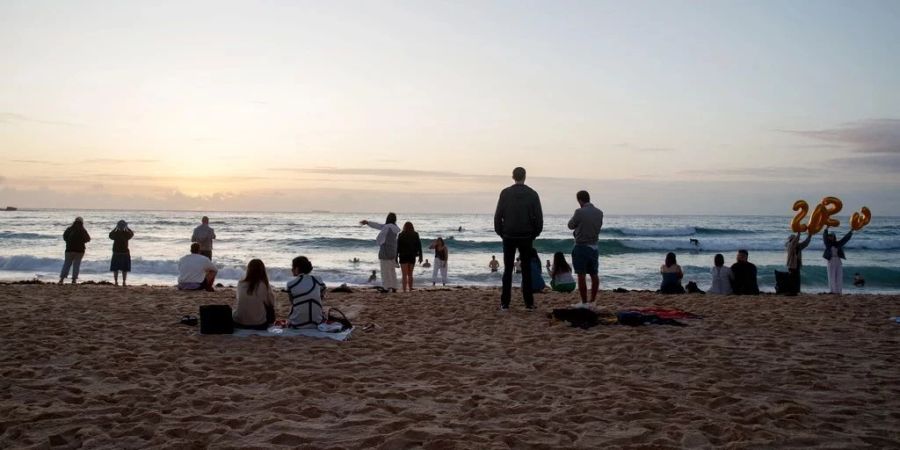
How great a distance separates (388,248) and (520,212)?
15.0 feet

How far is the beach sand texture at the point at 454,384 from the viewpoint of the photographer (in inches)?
149

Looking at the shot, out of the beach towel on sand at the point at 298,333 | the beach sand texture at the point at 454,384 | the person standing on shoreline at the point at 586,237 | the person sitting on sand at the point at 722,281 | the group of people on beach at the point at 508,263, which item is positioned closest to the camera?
the beach sand texture at the point at 454,384

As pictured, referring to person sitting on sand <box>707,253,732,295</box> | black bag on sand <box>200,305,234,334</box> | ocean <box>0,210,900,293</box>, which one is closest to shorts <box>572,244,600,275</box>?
black bag on sand <box>200,305,234,334</box>

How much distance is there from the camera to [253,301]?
7316 mm

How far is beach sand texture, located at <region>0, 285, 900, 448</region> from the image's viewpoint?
378 cm

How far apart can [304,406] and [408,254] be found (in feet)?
29.2

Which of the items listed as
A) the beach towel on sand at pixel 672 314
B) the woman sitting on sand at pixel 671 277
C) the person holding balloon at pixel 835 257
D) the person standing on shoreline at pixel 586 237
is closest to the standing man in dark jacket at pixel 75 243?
the person standing on shoreline at pixel 586 237

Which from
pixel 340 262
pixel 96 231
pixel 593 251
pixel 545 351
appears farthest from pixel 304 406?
pixel 96 231

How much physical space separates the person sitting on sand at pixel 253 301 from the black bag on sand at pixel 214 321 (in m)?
0.16

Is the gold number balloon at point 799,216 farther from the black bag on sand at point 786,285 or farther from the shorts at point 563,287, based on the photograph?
the shorts at point 563,287

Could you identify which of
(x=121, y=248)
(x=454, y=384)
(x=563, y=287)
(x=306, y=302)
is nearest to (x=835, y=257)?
(x=563, y=287)

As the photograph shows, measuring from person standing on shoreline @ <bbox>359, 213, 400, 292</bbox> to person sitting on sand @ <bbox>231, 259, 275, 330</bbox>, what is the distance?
5176 mm

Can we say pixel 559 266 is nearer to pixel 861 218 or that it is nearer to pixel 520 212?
pixel 520 212

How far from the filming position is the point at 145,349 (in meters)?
6.26
